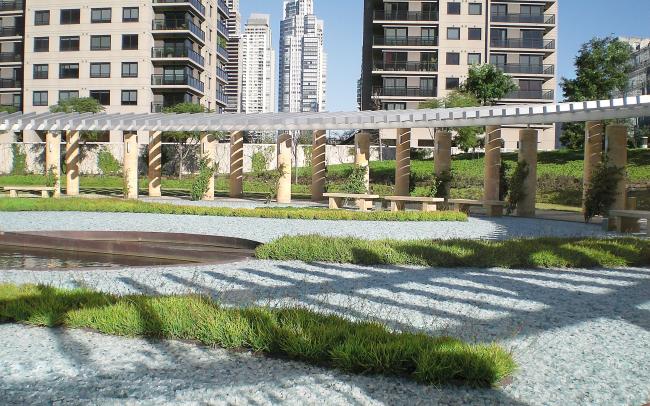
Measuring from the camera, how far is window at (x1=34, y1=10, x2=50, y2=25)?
45.2 m

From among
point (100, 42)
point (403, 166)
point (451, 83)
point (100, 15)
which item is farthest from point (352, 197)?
point (100, 15)

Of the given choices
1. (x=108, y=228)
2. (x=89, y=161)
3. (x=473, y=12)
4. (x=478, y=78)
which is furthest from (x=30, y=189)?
(x=473, y=12)

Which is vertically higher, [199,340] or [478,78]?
[478,78]

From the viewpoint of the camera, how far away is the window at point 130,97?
4488 cm

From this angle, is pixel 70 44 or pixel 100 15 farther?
pixel 70 44

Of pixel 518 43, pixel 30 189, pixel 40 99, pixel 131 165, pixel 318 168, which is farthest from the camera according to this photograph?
pixel 518 43

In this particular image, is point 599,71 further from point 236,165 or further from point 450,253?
point 450,253

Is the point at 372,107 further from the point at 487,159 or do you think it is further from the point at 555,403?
the point at 555,403

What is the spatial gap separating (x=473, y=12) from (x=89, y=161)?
100 feet

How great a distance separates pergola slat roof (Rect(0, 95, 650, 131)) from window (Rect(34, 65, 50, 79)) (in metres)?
25.9

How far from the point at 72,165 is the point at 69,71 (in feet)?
84.0

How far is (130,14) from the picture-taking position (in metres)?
44.6

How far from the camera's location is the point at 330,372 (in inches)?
156

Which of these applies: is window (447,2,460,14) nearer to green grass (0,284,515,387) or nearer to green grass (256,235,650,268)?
green grass (256,235,650,268)
